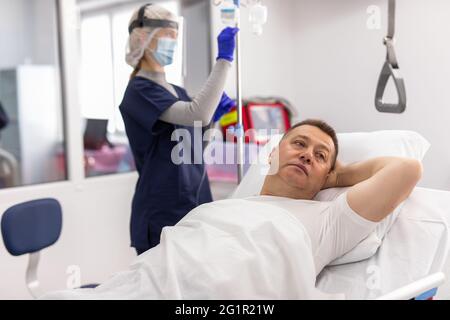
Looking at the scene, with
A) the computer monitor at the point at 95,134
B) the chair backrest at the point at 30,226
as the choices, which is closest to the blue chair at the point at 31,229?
the chair backrest at the point at 30,226

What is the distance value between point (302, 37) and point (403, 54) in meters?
0.38

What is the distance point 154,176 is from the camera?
152 centimetres

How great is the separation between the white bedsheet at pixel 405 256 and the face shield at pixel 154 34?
0.76 m

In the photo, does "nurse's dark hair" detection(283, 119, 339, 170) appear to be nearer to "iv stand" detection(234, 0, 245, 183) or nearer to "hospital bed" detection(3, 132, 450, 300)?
"hospital bed" detection(3, 132, 450, 300)

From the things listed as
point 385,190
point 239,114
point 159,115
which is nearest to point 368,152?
point 385,190

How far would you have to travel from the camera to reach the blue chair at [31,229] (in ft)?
4.85

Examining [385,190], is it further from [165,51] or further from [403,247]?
[165,51]

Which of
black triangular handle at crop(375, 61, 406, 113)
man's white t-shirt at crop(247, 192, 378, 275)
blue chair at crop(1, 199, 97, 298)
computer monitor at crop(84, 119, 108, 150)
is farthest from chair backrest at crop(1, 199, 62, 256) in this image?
black triangular handle at crop(375, 61, 406, 113)

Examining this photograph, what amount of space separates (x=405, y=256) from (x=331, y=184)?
0.94 feet

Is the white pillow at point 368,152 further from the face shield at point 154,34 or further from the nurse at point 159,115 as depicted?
the face shield at point 154,34

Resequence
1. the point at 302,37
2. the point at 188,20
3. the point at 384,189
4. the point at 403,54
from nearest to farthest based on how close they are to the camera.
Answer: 1. the point at 384,189
2. the point at 403,54
3. the point at 302,37
4. the point at 188,20

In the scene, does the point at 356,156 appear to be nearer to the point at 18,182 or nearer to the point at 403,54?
the point at 403,54

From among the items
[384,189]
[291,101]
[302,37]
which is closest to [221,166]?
[291,101]

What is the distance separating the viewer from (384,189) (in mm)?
1183
